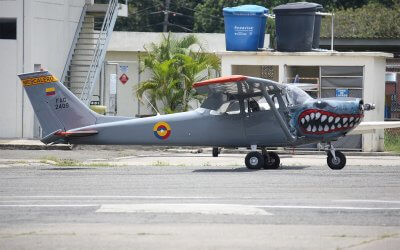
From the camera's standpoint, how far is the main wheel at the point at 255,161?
2197 cm

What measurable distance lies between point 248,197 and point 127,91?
28603mm

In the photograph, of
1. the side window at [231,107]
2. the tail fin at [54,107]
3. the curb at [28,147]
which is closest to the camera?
the side window at [231,107]

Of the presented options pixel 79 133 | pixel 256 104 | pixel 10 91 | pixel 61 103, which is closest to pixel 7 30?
pixel 10 91

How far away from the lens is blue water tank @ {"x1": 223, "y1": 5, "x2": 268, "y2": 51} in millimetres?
31828

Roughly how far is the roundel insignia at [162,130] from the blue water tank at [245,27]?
9.88 metres

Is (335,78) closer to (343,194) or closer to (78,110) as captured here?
(78,110)

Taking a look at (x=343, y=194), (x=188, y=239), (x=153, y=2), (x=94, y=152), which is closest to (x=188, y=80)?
(x=94, y=152)

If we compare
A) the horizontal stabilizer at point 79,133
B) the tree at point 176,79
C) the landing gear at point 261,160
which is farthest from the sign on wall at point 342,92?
the horizontal stabilizer at point 79,133

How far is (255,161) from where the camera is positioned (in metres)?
22.0

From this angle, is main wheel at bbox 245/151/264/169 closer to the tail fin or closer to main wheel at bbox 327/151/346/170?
main wheel at bbox 327/151/346/170

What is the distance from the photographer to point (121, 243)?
451 inches

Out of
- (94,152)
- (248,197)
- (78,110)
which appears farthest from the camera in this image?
(94,152)

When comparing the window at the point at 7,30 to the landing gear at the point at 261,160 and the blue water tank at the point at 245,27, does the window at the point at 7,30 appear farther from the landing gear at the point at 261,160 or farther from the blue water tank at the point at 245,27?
the landing gear at the point at 261,160

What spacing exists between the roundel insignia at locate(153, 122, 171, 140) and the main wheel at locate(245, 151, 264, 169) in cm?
171
